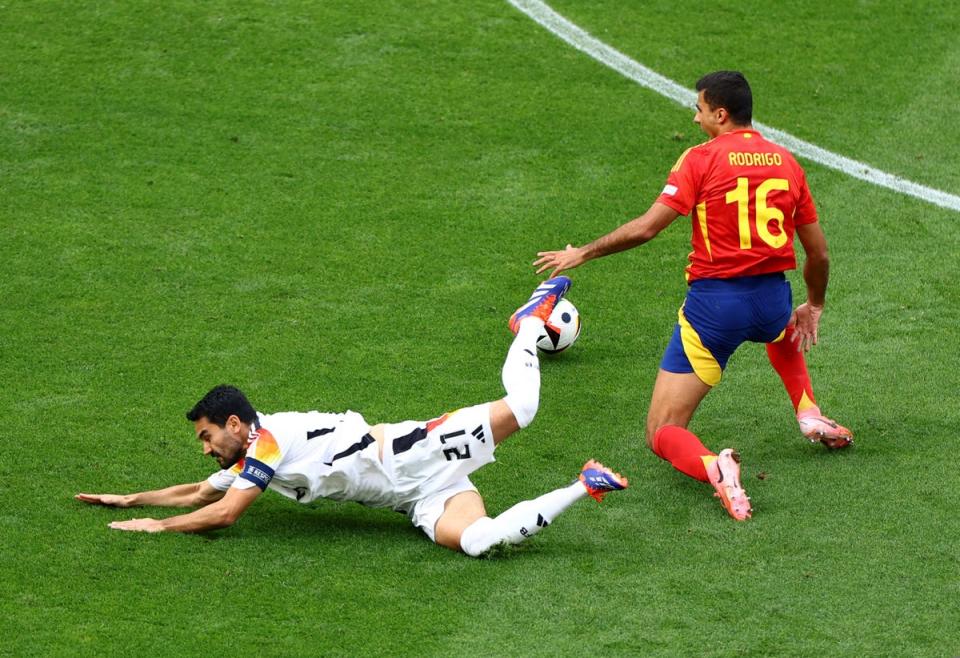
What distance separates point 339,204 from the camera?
1027cm

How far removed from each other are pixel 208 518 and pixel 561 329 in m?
2.84

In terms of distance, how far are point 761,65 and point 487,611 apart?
24.3 ft

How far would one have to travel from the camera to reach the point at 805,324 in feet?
23.7

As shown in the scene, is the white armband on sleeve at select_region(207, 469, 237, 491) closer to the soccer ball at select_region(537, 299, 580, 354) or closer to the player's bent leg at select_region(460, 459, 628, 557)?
the player's bent leg at select_region(460, 459, 628, 557)

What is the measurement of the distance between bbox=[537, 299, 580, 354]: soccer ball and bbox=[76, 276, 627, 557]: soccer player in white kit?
5.48 ft

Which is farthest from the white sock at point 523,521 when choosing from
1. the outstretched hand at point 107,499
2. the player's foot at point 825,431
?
the outstretched hand at point 107,499

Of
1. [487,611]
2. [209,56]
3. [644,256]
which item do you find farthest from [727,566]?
[209,56]

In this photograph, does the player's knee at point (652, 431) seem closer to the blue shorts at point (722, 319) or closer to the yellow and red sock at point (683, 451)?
the yellow and red sock at point (683, 451)

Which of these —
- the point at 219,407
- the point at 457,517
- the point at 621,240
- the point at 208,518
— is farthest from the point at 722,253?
the point at 208,518

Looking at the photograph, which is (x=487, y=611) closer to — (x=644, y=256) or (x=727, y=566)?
(x=727, y=566)

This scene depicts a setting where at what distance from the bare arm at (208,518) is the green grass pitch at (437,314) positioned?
9 centimetres

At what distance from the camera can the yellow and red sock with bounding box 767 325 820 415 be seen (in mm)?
7355

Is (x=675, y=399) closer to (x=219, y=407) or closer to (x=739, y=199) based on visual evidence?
(x=739, y=199)

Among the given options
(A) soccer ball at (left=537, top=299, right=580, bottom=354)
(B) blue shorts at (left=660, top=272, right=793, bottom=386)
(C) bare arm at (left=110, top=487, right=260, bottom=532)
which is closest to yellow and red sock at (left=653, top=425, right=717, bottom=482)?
(B) blue shorts at (left=660, top=272, right=793, bottom=386)
